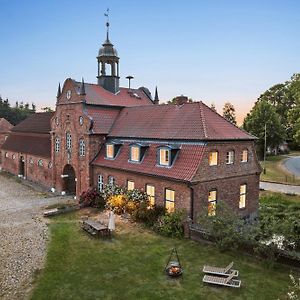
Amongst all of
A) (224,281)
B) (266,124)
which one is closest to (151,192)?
(224,281)

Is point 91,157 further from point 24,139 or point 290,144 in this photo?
point 290,144

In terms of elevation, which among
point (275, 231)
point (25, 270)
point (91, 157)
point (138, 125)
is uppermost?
point (138, 125)

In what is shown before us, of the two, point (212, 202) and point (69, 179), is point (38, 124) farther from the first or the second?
point (212, 202)

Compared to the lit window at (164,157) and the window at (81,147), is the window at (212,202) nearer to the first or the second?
the lit window at (164,157)

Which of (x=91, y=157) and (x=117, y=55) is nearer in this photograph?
(x=91, y=157)

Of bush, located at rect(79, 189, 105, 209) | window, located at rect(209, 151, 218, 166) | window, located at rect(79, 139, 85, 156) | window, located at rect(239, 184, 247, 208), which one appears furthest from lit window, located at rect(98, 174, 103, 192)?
window, located at rect(239, 184, 247, 208)

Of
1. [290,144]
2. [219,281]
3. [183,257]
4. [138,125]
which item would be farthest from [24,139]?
[290,144]

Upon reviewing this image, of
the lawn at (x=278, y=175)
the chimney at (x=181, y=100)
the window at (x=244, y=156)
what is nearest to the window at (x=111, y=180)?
the chimney at (x=181, y=100)
